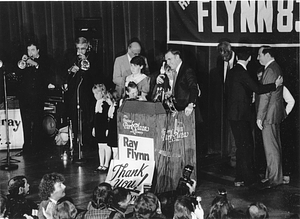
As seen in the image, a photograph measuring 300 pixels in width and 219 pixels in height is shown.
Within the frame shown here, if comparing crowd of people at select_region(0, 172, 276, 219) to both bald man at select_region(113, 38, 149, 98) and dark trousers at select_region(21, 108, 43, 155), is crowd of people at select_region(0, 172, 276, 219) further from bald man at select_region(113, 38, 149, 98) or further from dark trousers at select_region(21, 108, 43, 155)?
dark trousers at select_region(21, 108, 43, 155)

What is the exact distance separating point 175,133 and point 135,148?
16.8 inches

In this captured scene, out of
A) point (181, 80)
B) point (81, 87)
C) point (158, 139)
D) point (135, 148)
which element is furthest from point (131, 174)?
point (81, 87)

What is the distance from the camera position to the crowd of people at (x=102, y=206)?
177 inches

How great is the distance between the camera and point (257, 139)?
23.4 ft

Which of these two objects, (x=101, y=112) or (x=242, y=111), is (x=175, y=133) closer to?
(x=242, y=111)

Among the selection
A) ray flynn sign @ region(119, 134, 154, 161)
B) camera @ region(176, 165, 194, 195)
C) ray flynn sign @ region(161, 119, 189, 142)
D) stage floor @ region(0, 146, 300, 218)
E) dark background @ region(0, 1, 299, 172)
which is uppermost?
dark background @ region(0, 1, 299, 172)

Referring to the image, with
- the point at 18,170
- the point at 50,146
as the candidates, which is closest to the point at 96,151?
the point at 50,146

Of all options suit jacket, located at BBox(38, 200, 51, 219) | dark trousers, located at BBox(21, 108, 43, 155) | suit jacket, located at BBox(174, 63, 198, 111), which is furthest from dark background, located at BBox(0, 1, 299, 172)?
suit jacket, located at BBox(38, 200, 51, 219)

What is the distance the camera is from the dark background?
277 inches

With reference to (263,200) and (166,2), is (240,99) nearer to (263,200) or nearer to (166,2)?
(263,200)

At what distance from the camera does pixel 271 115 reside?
6324 mm

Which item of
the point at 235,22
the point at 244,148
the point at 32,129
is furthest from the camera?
the point at 32,129

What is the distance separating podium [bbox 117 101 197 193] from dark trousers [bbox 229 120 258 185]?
1.85 ft

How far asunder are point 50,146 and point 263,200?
386 centimetres
